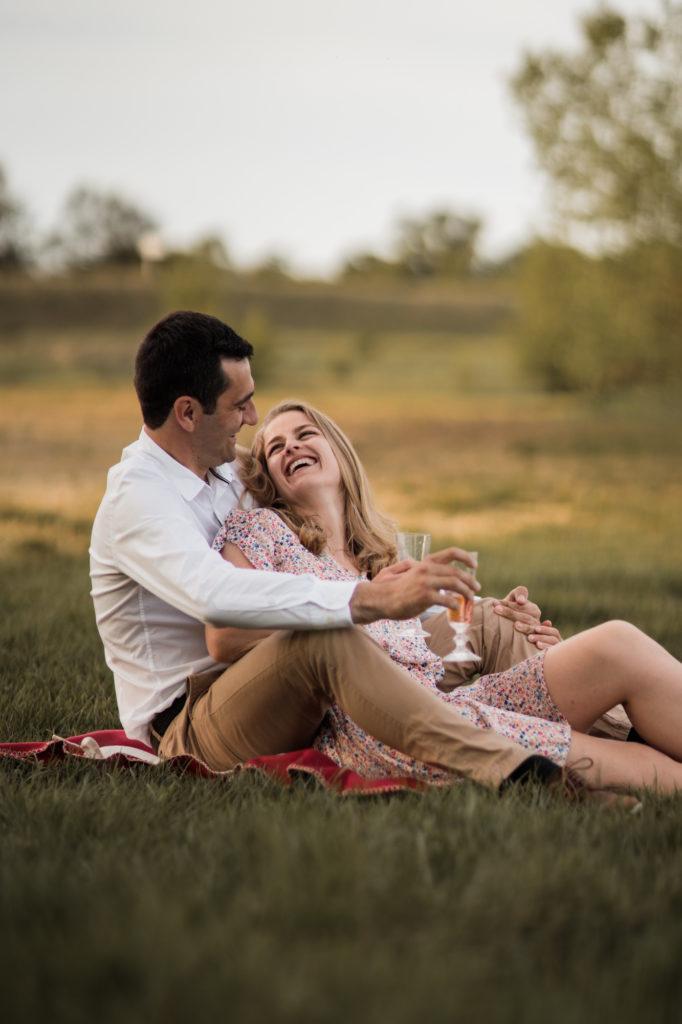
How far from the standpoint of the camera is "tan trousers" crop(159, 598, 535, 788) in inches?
138

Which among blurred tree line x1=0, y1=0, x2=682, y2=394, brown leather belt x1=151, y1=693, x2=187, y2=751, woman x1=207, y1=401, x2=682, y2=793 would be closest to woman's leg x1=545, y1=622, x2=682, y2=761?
woman x1=207, y1=401, x2=682, y2=793

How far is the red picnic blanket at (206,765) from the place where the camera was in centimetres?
363

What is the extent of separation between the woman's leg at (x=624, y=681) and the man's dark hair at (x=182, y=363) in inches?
59.1

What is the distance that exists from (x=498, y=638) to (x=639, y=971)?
2262 millimetres

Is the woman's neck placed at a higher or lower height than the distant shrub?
lower

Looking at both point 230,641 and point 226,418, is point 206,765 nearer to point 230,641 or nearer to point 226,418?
point 230,641

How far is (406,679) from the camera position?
139 inches

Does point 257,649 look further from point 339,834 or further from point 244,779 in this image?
point 339,834

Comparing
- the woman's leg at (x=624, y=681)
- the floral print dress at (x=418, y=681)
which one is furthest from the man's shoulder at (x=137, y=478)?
the woman's leg at (x=624, y=681)

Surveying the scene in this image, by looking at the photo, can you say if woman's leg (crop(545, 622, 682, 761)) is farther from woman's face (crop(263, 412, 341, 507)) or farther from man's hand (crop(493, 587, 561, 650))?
woman's face (crop(263, 412, 341, 507))

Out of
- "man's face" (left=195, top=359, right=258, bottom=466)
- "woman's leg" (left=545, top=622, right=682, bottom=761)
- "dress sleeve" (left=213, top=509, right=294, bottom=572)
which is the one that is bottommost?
"woman's leg" (left=545, top=622, right=682, bottom=761)

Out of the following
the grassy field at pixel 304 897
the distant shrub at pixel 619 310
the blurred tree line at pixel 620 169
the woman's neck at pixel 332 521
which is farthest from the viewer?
the distant shrub at pixel 619 310

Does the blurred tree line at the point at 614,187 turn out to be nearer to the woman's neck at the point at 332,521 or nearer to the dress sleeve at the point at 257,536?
the woman's neck at the point at 332,521

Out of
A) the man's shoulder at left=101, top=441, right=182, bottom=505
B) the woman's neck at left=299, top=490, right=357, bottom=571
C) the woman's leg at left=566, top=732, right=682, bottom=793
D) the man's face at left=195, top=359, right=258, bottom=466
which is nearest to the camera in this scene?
the woman's leg at left=566, top=732, right=682, bottom=793
